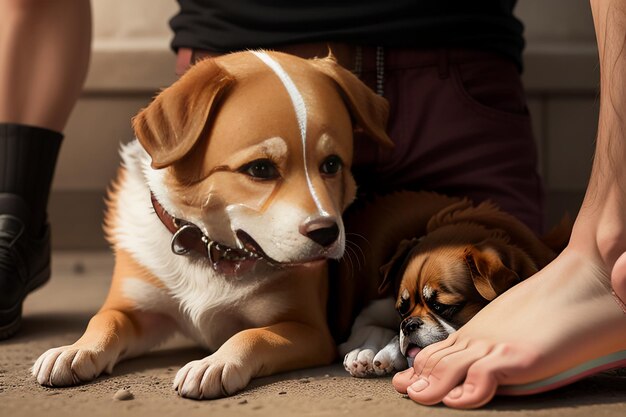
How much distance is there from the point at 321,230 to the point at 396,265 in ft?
0.88

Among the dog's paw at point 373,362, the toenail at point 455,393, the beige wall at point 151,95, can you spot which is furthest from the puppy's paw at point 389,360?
the beige wall at point 151,95

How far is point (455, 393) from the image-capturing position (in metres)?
1.14

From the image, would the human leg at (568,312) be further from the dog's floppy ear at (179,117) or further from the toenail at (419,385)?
the dog's floppy ear at (179,117)

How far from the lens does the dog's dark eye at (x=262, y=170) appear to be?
4.21 ft

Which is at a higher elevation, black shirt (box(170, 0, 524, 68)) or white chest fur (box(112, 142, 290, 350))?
black shirt (box(170, 0, 524, 68))

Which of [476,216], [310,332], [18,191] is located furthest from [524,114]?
[18,191]

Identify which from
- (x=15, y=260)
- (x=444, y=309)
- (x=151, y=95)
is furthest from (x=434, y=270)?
(x=151, y=95)

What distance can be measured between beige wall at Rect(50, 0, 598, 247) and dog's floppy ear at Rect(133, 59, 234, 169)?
1.49m

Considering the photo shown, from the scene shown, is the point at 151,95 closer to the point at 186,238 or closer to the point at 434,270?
the point at 186,238

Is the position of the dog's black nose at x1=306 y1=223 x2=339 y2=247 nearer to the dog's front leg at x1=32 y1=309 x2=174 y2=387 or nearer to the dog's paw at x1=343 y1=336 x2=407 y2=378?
the dog's paw at x1=343 y1=336 x2=407 y2=378

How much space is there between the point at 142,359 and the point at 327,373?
1.16 ft

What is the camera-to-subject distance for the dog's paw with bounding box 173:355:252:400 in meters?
1.20

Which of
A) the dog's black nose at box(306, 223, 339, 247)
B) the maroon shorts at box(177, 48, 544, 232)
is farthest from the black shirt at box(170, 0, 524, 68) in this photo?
the dog's black nose at box(306, 223, 339, 247)

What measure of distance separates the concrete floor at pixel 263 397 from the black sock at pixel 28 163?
0.35 meters
